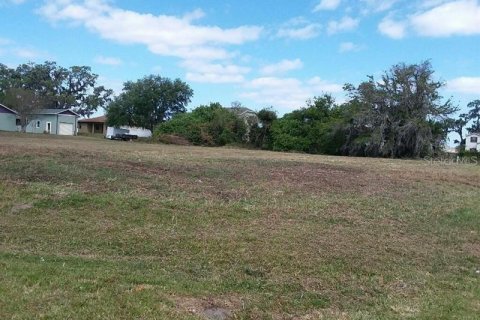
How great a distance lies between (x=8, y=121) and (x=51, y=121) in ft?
17.8

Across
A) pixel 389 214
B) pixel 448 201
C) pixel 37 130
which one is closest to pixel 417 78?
pixel 448 201

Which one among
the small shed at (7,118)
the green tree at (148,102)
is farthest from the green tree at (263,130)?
the small shed at (7,118)

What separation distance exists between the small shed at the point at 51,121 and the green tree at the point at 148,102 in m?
5.84

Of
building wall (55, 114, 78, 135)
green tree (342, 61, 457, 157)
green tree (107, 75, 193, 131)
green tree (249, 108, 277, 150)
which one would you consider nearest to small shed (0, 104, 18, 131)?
building wall (55, 114, 78, 135)

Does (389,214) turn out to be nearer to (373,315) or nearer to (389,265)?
(389,265)

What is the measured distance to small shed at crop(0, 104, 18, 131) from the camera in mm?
65644

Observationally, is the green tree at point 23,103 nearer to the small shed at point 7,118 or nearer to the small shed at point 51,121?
the small shed at point 7,118

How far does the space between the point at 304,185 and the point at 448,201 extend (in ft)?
11.7

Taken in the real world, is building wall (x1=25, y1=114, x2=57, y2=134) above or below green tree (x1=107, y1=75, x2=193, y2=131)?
below

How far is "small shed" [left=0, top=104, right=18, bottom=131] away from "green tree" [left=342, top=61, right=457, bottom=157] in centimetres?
4548

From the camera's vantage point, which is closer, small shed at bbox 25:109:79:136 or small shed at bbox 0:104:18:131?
small shed at bbox 0:104:18:131

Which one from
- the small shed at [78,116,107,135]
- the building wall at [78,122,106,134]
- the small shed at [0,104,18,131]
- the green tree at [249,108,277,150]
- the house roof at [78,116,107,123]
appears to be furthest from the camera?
the building wall at [78,122,106,134]

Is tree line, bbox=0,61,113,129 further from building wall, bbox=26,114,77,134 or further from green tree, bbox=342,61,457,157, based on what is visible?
green tree, bbox=342,61,457,157

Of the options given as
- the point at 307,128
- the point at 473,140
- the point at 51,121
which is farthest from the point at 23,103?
the point at 473,140
